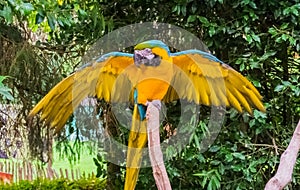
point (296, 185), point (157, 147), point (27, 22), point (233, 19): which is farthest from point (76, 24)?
point (296, 185)

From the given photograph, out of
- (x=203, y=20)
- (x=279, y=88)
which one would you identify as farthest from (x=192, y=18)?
(x=279, y=88)

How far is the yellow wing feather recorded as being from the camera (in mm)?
962

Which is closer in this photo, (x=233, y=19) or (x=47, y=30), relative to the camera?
(x=233, y=19)

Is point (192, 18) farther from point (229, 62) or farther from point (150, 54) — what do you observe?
point (150, 54)

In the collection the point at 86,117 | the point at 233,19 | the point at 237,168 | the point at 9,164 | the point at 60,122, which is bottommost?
the point at 9,164

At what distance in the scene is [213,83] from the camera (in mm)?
991

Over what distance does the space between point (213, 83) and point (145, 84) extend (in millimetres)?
155

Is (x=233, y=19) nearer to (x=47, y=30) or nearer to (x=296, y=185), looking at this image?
(x=296, y=185)

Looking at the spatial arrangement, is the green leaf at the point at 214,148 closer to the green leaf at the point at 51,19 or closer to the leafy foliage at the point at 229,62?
the leafy foliage at the point at 229,62

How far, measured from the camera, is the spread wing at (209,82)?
3.15 ft

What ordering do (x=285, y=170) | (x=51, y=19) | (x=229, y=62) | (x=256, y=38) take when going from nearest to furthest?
(x=285, y=170), (x=51, y=19), (x=256, y=38), (x=229, y=62)

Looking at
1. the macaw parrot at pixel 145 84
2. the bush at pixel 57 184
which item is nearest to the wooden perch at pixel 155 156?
the macaw parrot at pixel 145 84

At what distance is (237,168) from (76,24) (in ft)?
2.43

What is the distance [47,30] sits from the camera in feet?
5.98
